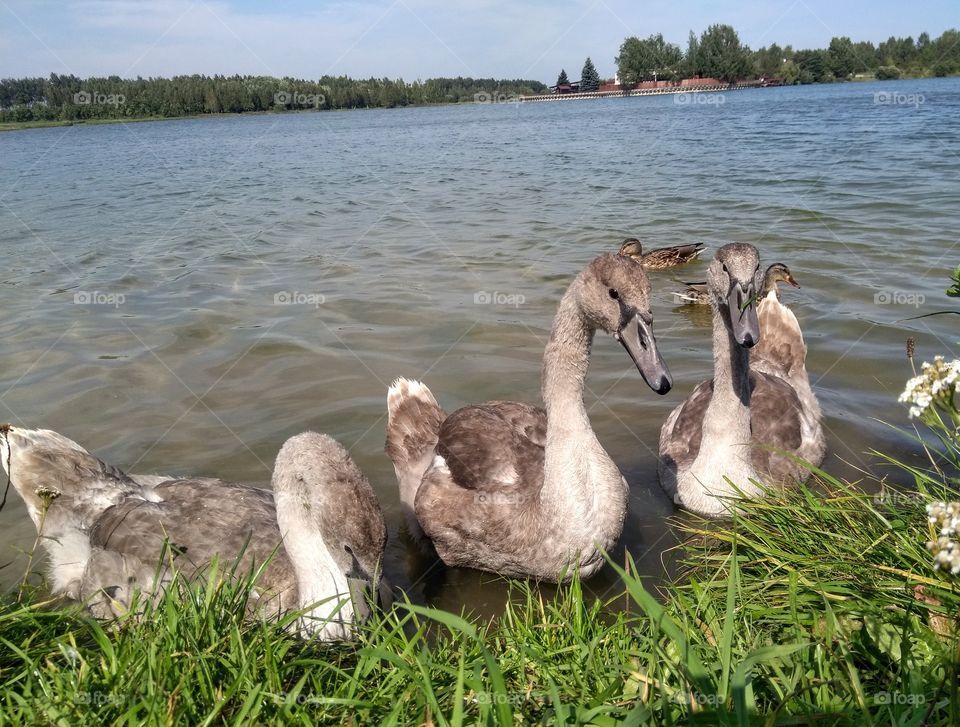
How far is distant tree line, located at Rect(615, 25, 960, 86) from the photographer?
192 ft

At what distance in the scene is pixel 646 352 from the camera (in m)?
4.05

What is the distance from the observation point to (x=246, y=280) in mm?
11430

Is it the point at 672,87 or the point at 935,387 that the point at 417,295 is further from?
the point at 672,87

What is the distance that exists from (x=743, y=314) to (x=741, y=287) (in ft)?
0.64

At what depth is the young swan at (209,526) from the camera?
373cm

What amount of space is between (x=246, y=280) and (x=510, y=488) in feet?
25.5

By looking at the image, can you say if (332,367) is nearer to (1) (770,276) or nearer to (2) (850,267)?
(1) (770,276)

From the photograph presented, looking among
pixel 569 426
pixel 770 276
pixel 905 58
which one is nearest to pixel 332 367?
pixel 569 426

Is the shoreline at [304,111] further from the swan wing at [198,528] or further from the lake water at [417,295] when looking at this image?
the swan wing at [198,528]

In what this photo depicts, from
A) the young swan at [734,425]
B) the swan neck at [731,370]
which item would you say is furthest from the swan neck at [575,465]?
the swan neck at [731,370]

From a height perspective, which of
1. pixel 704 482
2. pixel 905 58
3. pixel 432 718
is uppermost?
pixel 905 58

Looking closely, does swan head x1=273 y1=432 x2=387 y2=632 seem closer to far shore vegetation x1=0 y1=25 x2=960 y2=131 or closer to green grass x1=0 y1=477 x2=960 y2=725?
green grass x1=0 y1=477 x2=960 y2=725

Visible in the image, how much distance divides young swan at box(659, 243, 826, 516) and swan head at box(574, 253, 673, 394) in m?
1.23

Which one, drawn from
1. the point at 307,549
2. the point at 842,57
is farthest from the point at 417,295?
the point at 842,57
